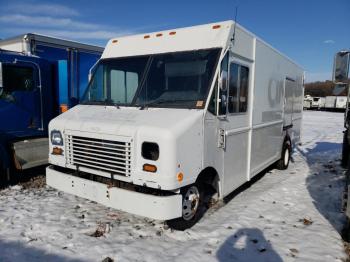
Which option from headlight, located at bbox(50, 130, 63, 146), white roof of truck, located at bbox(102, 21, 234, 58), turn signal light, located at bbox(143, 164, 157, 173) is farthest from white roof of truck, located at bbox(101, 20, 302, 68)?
turn signal light, located at bbox(143, 164, 157, 173)

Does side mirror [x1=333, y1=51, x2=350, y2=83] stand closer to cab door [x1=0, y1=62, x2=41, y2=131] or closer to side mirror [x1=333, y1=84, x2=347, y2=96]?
side mirror [x1=333, y1=84, x2=347, y2=96]

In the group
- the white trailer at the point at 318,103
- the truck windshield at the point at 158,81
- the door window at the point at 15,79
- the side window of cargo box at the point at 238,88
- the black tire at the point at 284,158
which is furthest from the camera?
the white trailer at the point at 318,103

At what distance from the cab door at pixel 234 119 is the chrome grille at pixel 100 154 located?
1.50 m

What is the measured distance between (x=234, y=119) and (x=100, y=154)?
221 cm

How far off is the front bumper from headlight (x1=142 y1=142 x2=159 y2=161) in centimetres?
49

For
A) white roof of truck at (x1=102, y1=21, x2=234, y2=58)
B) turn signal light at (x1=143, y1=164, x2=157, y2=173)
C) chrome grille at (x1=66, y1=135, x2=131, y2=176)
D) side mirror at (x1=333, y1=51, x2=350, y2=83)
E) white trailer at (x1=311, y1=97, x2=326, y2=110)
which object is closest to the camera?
turn signal light at (x1=143, y1=164, x2=157, y2=173)

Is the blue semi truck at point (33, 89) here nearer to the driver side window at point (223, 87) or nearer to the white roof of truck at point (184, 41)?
the white roof of truck at point (184, 41)

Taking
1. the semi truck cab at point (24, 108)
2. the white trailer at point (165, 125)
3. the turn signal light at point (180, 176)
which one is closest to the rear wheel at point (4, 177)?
the semi truck cab at point (24, 108)

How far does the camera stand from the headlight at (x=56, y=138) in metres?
4.84

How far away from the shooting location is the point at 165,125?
3.90 m

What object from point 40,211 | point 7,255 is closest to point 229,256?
point 7,255

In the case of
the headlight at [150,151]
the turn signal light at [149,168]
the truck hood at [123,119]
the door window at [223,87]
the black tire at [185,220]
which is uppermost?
the door window at [223,87]

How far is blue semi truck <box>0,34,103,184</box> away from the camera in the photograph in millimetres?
6250

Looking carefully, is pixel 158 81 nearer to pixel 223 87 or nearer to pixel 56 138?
pixel 223 87
